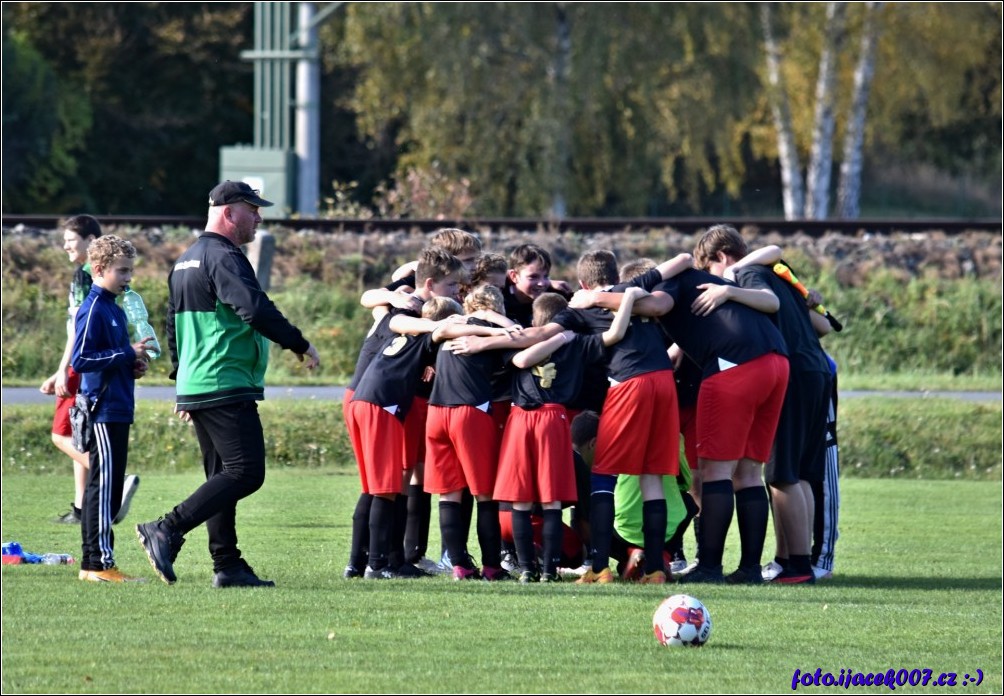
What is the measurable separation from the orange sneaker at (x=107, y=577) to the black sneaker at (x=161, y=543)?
0.16m

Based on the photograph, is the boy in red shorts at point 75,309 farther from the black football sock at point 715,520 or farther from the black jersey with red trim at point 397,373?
the black football sock at point 715,520

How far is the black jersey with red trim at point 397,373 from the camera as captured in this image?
8.73 meters

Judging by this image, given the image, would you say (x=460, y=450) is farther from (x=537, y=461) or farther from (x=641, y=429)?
(x=641, y=429)

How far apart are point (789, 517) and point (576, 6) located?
29.0 m

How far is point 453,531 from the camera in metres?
8.91

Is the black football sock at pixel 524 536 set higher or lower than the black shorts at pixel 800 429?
lower

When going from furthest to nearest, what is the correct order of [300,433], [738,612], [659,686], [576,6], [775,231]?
1. [576,6]
2. [775,231]
3. [300,433]
4. [738,612]
5. [659,686]

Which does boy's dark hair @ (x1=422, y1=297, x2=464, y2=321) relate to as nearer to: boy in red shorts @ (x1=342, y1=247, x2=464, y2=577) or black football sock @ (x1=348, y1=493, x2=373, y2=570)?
boy in red shorts @ (x1=342, y1=247, x2=464, y2=577)

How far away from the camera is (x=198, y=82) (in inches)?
1597

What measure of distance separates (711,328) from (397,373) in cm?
177

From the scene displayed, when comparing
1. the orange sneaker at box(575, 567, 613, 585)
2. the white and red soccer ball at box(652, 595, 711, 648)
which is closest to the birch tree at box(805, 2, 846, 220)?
the orange sneaker at box(575, 567, 613, 585)

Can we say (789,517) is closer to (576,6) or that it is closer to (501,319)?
(501,319)

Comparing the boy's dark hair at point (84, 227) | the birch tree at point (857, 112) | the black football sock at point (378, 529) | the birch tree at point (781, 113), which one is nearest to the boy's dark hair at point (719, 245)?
the black football sock at point (378, 529)

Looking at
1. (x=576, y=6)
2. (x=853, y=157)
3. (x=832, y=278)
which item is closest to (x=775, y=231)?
(x=832, y=278)
